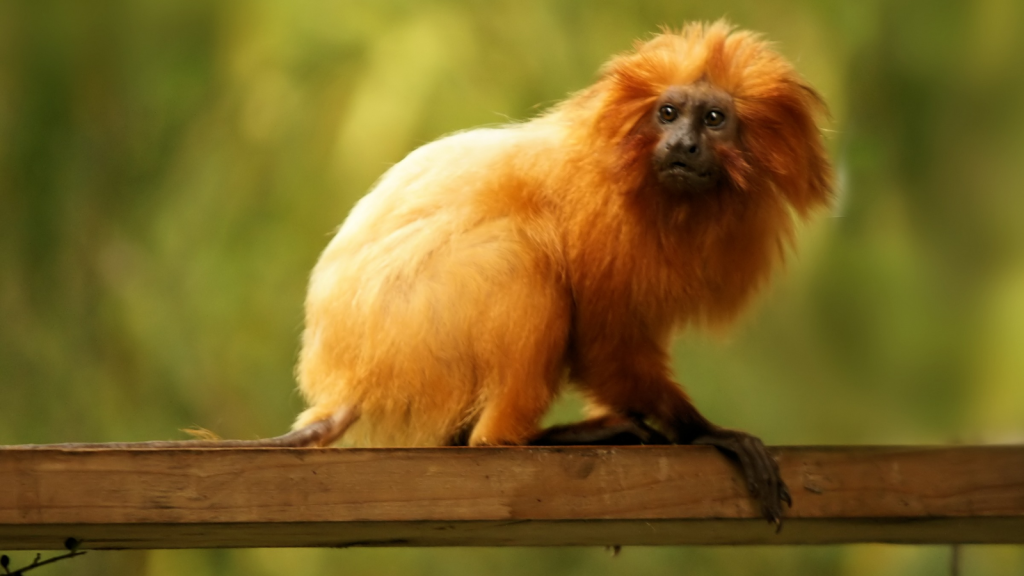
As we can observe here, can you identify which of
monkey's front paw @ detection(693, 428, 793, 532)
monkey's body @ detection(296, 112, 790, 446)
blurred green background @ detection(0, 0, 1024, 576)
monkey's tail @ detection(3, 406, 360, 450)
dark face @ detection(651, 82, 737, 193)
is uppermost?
blurred green background @ detection(0, 0, 1024, 576)

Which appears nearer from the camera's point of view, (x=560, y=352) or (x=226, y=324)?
(x=560, y=352)

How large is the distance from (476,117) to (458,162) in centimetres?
93

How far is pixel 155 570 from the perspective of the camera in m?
2.70

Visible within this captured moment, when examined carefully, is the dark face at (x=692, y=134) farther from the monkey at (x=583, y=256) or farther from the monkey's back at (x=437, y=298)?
the monkey's back at (x=437, y=298)

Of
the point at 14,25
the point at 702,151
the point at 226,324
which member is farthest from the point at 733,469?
the point at 14,25

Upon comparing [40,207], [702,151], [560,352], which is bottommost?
[560,352]

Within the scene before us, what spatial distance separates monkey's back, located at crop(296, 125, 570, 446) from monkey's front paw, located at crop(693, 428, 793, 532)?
0.35m

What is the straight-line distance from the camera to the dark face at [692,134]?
1.78 metres

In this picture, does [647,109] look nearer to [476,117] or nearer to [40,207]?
[476,117]

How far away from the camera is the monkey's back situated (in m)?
1.81

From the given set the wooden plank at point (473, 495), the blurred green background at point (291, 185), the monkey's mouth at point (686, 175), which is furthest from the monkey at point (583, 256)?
the blurred green background at point (291, 185)

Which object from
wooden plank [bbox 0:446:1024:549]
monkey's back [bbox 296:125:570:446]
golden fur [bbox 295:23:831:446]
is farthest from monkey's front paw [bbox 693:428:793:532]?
monkey's back [bbox 296:125:570:446]

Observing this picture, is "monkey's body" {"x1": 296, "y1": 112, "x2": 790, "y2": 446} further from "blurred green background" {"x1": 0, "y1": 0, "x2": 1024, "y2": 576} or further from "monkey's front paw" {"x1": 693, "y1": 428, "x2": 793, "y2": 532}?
"blurred green background" {"x1": 0, "y1": 0, "x2": 1024, "y2": 576}

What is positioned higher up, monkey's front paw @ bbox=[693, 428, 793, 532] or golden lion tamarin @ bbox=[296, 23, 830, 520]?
golden lion tamarin @ bbox=[296, 23, 830, 520]
